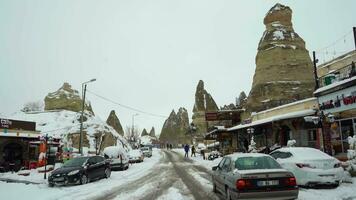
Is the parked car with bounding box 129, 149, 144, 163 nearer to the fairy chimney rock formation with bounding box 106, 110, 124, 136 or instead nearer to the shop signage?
the shop signage

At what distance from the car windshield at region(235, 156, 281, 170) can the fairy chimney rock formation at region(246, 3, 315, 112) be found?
33.0 m

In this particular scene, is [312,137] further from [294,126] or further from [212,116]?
[212,116]

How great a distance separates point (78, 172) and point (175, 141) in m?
101

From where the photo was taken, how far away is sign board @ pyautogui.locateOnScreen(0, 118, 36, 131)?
31900mm

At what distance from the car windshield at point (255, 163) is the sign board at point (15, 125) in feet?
92.8

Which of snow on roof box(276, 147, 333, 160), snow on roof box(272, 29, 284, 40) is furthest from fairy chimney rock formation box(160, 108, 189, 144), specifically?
snow on roof box(276, 147, 333, 160)

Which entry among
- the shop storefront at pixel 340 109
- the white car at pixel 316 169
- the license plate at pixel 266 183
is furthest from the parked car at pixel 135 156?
the license plate at pixel 266 183

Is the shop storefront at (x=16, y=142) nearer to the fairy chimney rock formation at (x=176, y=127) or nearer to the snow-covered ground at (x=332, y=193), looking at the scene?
the snow-covered ground at (x=332, y=193)

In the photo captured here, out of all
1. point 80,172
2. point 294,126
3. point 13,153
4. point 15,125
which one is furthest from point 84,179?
point 15,125

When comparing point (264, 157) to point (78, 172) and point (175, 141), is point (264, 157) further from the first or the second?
point (175, 141)

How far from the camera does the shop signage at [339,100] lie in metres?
17.9

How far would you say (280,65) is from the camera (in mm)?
A: 45219

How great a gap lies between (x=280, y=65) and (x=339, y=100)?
88.3 ft

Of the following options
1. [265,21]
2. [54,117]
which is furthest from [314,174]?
[54,117]
